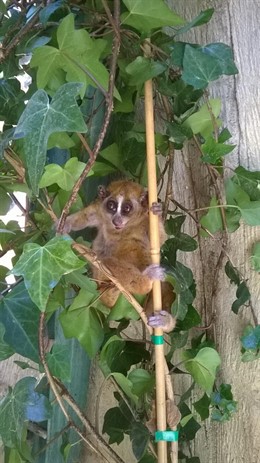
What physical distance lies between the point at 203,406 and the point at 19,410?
42cm

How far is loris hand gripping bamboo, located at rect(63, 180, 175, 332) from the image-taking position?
4.76 feet

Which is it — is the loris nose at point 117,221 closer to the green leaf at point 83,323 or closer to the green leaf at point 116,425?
the green leaf at point 83,323

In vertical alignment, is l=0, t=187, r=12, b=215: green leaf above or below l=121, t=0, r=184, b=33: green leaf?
below

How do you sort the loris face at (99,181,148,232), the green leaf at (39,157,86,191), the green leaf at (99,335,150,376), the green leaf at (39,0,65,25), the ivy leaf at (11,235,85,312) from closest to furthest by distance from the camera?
the ivy leaf at (11,235,85,312)
the green leaf at (39,157,86,191)
the green leaf at (39,0,65,25)
the green leaf at (99,335,150,376)
the loris face at (99,181,148,232)

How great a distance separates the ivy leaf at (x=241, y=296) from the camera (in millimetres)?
1354

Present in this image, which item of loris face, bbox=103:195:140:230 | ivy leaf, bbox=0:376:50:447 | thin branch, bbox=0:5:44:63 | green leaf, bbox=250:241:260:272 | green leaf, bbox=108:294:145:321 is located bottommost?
ivy leaf, bbox=0:376:50:447

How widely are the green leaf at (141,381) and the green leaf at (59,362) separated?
0.54ft

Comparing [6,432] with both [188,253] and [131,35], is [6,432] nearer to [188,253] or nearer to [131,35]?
[188,253]

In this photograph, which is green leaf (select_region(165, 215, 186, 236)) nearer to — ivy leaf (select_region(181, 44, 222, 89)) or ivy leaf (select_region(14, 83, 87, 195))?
ivy leaf (select_region(181, 44, 222, 89))

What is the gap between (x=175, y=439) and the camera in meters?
1.23

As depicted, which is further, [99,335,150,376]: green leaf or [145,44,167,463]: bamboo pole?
[99,335,150,376]: green leaf

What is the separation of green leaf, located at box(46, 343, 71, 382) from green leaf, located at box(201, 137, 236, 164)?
19.0 inches

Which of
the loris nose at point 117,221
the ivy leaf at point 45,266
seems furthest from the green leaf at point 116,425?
the ivy leaf at point 45,266

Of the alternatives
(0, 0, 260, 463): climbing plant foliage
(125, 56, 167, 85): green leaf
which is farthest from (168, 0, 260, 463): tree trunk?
(125, 56, 167, 85): green leaf
